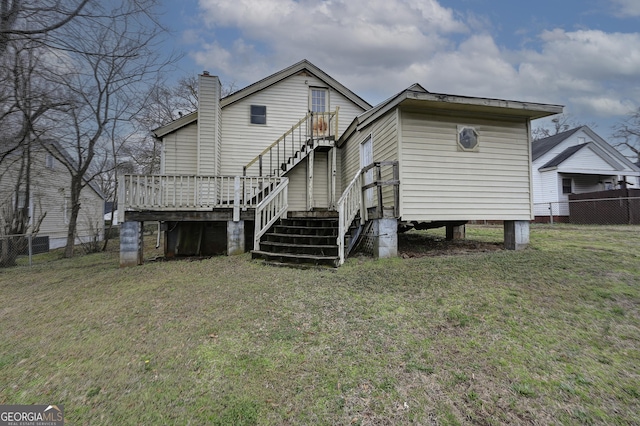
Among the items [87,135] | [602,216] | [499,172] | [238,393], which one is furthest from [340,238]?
[602,216]

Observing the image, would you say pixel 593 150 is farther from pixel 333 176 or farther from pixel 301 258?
pixel 301 258

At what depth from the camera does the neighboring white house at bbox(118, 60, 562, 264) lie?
21.6 feet

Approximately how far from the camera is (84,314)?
12.7 feet

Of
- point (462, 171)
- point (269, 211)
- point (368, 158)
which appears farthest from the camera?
point (368, 158)

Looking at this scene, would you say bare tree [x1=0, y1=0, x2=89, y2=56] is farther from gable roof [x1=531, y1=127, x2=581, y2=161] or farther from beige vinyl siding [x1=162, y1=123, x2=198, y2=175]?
→ gable roof [x1=531, y1=127, x2=581, y2=161]

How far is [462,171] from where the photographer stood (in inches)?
271

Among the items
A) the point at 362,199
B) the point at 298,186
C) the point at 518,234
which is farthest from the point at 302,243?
the point at 518,234

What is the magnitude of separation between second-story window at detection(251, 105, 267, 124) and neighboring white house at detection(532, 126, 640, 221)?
15.3 meters

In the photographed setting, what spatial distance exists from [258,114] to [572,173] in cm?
1744

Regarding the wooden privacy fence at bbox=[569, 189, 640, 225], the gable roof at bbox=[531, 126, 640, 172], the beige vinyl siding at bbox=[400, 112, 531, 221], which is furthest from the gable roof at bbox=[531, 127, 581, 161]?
the beige vinyl siding at bbox=[400, 112, 531, 221]

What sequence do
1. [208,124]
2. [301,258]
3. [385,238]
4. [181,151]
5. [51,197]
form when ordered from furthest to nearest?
1. [51,197]
2. [181,151]
3. [208,124]
4. [385,238]
5. [301,258]

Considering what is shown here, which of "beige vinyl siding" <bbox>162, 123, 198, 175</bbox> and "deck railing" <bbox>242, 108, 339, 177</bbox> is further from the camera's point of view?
"deck railing" <bbox>242, 108, 339, 177</bbox>

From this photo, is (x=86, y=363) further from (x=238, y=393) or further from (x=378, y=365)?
(x=378, y=365)

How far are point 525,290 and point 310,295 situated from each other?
3.00m
